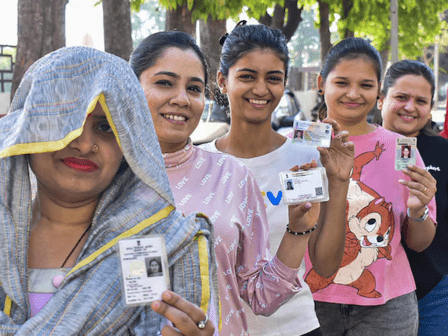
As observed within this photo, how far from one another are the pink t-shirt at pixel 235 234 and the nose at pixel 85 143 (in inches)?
28.3

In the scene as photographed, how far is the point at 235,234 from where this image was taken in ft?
7.86

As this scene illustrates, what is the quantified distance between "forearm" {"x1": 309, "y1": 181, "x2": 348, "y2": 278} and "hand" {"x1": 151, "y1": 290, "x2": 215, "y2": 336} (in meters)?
1.34

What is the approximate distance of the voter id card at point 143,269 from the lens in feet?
5.26

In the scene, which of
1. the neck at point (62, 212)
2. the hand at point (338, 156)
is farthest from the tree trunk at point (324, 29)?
the neck at point (62, 212)

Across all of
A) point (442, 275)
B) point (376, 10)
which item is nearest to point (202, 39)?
point (376, 10)

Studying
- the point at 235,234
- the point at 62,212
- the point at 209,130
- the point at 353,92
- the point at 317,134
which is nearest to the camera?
the point at 62,212

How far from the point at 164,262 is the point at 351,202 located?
1838 millimetres

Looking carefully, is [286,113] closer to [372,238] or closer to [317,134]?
[372,238]

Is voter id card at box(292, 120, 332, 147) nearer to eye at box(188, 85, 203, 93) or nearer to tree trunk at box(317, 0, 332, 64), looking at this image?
eye at box(188, 85, 203, 93)

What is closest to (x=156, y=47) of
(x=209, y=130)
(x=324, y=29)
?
(x=209, y=130)

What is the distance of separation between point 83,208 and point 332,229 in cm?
140

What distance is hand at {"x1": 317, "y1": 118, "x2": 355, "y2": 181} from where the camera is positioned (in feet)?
9.47

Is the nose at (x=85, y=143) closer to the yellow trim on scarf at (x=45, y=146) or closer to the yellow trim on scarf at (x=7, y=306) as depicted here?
the yellow trim on scarf at (x=45, y=146)

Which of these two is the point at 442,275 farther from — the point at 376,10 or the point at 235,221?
the point at 376,10
